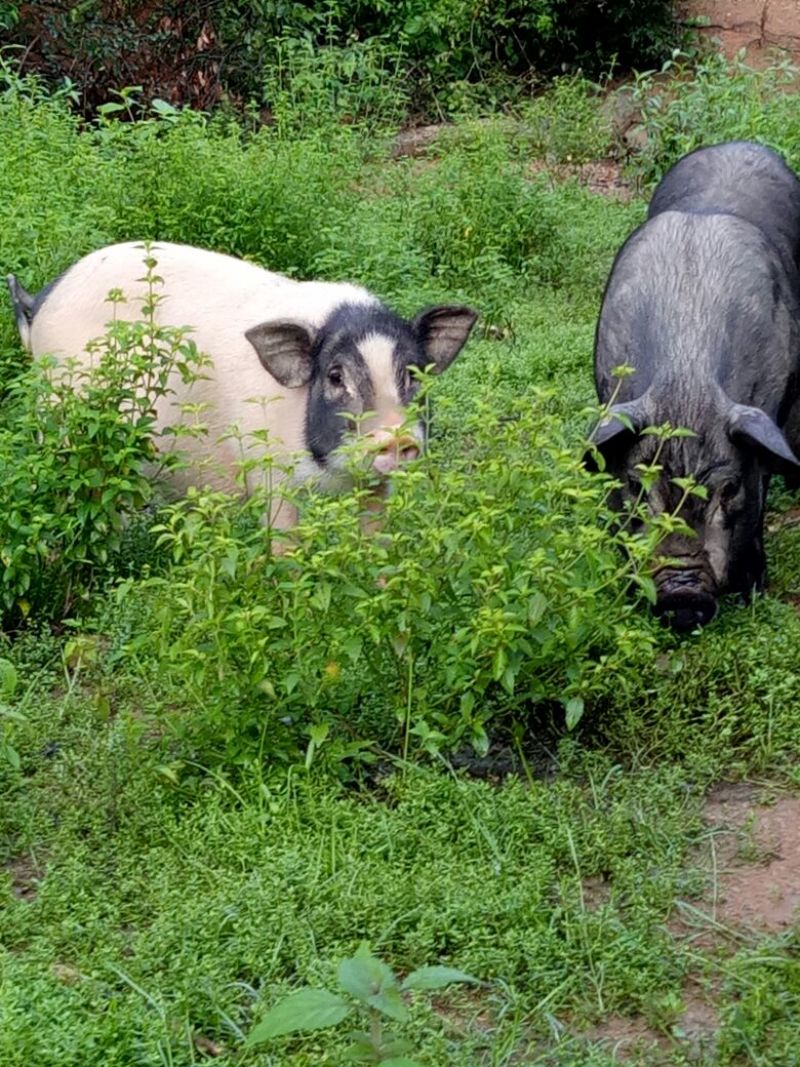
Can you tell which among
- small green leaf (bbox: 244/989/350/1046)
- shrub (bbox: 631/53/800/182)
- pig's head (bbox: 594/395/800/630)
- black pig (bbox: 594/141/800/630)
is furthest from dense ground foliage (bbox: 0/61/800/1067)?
shrub (bbox: 631/53/800/182)

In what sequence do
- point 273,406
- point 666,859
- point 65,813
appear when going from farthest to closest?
point 273,406 → point 65,813 → point 666,859

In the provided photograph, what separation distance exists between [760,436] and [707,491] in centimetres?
29

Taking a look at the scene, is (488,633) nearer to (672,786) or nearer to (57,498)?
(672,786)

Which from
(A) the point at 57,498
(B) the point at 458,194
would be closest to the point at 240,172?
(B) the point at 458,194

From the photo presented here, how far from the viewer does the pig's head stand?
557cm

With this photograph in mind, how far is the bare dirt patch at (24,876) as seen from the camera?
4.41 m

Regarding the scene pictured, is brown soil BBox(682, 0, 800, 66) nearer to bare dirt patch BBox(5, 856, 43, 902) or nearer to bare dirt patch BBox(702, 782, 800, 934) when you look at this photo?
bare dirt patch BBox(702, 782, 800, 934)

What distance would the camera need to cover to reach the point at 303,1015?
3.09 meters

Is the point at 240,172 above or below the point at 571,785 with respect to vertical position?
above

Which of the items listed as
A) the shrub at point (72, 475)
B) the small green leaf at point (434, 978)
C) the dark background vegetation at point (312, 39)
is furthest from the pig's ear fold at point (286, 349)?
the dark background vegetation at point (312, 39)

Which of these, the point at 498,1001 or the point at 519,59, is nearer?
the point at 498,1001

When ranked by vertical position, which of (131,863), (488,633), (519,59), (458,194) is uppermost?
(519,59)

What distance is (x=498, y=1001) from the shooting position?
390 centimetres

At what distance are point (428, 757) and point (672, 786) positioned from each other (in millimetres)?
668
